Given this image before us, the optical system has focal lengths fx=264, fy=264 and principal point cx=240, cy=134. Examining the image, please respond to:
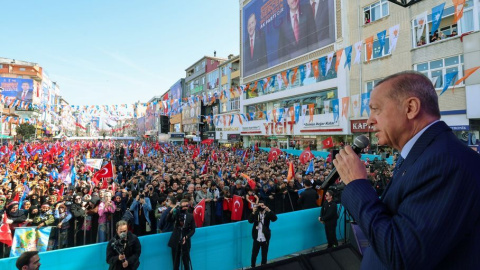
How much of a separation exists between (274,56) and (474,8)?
21.8 metres

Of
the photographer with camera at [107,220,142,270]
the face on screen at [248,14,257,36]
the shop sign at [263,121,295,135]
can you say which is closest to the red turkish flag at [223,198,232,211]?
the photographer with camera at [107,220,142,270]

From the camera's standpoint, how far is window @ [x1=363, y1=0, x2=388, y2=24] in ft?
72.5

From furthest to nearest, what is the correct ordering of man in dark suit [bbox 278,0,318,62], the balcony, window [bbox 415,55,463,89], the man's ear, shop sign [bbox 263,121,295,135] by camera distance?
the balcony → shop sign [bbox 263,121,295,135] → man in dark suit [bbox 278,0,318,62] → window [bbox 415,55,463,89] → the man's ear

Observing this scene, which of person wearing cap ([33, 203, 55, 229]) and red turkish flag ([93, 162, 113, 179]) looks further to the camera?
red turkish flag ([93, 162, 113, 179])

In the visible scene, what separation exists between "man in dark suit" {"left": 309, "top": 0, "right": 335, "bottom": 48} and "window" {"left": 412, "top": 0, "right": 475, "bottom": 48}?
28.2 ft

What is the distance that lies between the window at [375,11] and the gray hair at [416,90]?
83.1 feet

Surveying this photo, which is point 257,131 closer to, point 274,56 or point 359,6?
point 274,56

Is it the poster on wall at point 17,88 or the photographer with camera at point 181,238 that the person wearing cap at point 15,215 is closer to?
the photographer with camera at point 181,238

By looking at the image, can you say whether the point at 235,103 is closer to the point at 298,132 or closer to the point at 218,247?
the point at 298,132

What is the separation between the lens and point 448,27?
17.9 metres

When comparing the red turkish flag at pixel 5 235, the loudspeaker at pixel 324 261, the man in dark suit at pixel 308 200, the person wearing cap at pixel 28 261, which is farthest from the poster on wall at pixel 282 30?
the person wearing cap at pixel 28 261

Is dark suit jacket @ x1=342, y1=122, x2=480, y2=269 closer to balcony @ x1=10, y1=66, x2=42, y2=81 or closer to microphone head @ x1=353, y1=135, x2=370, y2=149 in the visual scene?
microphone head @ x1=353, y1=135, x2=370, y2=149

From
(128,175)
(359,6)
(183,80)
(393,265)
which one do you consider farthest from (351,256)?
(183,80)

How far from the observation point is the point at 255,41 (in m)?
39.6
